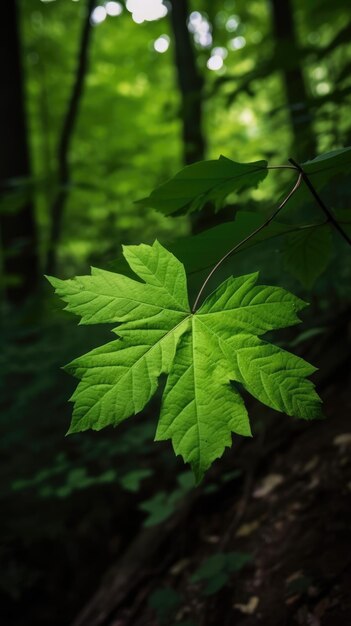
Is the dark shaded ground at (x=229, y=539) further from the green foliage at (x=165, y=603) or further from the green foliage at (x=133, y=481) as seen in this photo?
the green foliage at (x=133, y=481)

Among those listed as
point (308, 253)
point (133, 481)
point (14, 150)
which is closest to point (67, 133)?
point (14, 150)

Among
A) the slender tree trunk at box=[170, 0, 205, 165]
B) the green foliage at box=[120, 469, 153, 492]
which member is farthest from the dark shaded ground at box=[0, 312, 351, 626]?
the slender tree trunk at box=[170, 0, 205, 165]

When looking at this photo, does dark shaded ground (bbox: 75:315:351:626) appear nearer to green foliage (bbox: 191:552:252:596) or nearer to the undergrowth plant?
green foliage (bbox: 191:552:252:596)

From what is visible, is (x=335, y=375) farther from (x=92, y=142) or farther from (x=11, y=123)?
(x=92, y=142)

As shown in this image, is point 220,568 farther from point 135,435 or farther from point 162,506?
point 135,435

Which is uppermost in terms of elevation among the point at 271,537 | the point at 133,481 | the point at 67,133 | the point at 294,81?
the point at 67,133

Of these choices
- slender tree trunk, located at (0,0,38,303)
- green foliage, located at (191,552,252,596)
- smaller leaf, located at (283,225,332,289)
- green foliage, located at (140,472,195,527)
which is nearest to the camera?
smaller leaf, located at (283,225,332,289)
